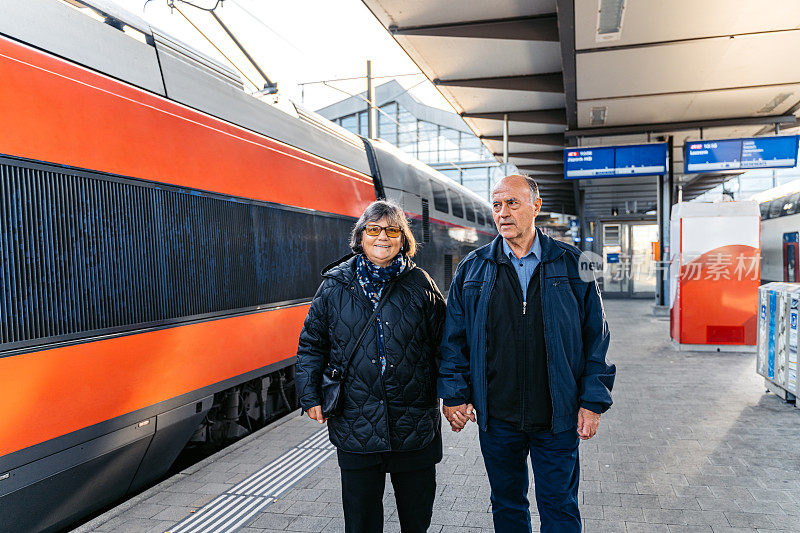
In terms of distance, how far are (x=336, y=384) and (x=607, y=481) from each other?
248cm

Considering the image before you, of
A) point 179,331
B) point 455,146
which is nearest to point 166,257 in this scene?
point 179,331

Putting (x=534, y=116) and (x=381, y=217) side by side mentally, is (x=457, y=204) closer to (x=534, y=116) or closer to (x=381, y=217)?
(x=534, y=116)

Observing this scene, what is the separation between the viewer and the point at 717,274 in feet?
30.4

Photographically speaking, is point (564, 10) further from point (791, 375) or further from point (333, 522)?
point (333, 522)

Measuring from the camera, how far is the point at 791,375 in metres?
5.81

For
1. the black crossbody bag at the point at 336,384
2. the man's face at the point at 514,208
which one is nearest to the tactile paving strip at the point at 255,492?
the black crossbody bag at the point at 336,384

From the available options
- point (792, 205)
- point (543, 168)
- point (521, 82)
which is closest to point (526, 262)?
point (521, 82)

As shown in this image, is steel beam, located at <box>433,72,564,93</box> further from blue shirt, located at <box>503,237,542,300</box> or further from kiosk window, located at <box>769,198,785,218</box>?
kiosk window, located at <box>769,198,785,218</box>

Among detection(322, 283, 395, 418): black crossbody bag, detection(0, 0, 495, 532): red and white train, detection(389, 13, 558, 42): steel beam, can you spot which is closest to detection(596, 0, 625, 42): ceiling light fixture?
detection(389, 13, 558, 42): steel beam

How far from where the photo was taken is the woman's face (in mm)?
2490

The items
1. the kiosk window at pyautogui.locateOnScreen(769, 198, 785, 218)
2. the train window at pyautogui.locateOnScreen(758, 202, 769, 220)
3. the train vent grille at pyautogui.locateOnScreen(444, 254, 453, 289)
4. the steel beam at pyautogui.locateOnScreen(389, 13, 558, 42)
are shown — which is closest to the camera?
the steel beam at pyautogui.locateOnScreen(389, 13, 558, 42)

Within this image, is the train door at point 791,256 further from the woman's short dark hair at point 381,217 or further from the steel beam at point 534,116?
the woman's short dark hair at point 381,217

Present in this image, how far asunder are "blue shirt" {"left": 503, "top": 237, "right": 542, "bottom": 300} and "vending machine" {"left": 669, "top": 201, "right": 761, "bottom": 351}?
7951 mm

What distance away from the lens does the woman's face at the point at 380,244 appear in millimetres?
2490
